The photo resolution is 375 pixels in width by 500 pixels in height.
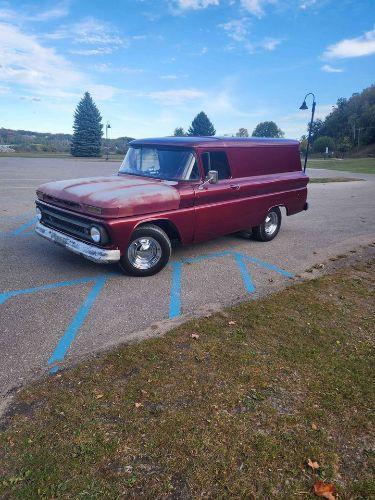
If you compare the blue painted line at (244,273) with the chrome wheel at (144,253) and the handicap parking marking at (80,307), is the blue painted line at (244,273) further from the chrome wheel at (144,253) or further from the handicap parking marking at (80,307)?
the handicap parking marking at (80,307)

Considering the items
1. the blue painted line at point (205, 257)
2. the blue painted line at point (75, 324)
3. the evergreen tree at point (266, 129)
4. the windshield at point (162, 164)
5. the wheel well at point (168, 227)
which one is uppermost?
the evergreen tree at point (266, 129)

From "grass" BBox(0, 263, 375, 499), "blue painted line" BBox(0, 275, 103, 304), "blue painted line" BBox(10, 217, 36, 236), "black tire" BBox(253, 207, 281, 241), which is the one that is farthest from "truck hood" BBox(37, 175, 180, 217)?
"black tire" BBox(253, 207, 281, 241)

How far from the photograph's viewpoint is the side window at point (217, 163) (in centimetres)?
612

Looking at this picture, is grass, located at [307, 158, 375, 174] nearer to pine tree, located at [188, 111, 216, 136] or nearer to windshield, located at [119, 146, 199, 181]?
pine tree, located at [188, 111, 216, 136]

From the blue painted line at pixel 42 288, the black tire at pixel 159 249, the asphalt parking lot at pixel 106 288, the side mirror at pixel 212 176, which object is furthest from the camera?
the side mirror at pixel 212 176

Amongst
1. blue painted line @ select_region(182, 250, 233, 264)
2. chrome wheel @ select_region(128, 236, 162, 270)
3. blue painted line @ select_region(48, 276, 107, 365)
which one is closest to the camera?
blue painted line @ select_region(48, 276, 107, 365)

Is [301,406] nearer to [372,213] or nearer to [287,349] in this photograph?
[287,349]

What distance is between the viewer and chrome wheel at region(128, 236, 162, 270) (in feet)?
18.1

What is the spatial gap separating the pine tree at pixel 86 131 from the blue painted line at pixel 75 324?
1981 inches

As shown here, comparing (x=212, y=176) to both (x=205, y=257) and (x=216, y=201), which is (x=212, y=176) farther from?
(x=205, y=257)

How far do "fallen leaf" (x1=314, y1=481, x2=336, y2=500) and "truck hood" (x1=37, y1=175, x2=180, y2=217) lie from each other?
376cm

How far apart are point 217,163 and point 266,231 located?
246 cm

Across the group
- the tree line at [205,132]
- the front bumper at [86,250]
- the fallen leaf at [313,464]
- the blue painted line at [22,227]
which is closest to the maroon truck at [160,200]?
the front bumper at [86,250]

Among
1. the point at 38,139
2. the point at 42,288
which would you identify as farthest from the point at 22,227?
the point at 38,139
